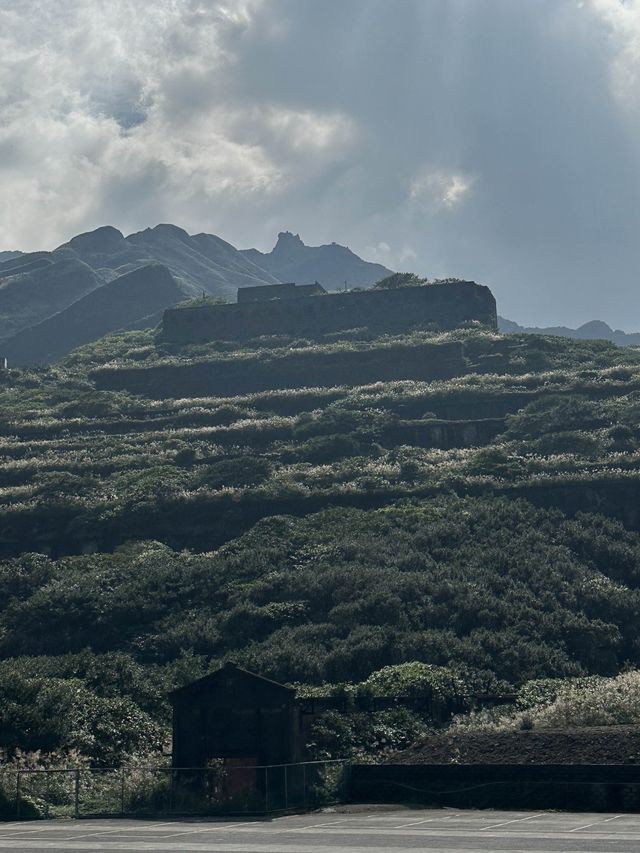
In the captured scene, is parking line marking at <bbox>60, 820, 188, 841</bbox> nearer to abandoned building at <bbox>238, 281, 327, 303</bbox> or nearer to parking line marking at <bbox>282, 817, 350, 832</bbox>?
parking line marking at <bbox>282, 817, 350, 832</bbox>

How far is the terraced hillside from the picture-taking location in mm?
48594

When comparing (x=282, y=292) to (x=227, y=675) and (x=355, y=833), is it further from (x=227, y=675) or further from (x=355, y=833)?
(x=355, y=833)

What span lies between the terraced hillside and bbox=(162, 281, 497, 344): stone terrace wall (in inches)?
307

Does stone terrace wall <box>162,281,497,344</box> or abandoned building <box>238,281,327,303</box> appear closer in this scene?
stone terrace wall <box>162,281,497,344</box>

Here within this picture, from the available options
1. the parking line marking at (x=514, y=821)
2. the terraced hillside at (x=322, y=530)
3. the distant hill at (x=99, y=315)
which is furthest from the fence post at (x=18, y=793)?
the distant hill at (x=99, y=315)

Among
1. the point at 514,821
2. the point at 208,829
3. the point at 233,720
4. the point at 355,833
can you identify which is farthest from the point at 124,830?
the point at 514,821

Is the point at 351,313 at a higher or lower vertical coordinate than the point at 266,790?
higher

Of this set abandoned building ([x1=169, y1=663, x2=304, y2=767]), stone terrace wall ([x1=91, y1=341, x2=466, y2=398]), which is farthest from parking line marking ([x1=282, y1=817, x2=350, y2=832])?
stone terrace wall ([x1=91, y1=341, x2=466, y2=398])

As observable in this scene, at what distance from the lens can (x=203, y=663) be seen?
50.4 metres

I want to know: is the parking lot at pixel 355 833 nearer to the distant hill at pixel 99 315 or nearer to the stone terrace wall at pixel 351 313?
the stone terrace wall at pixel 351 313

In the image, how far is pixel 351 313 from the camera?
118 metres

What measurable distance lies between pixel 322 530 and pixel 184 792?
3066 centimetres

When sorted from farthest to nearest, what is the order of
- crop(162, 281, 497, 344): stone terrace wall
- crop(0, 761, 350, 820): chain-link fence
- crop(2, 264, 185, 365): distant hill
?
crop(2, 264, 185, 365): distant hill → crop(162, 281, 497, 344): stone terrace wall → crop(0, 761, 350, 820): chain-link fence

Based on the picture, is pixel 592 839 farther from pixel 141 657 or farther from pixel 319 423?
pixel 319 423
